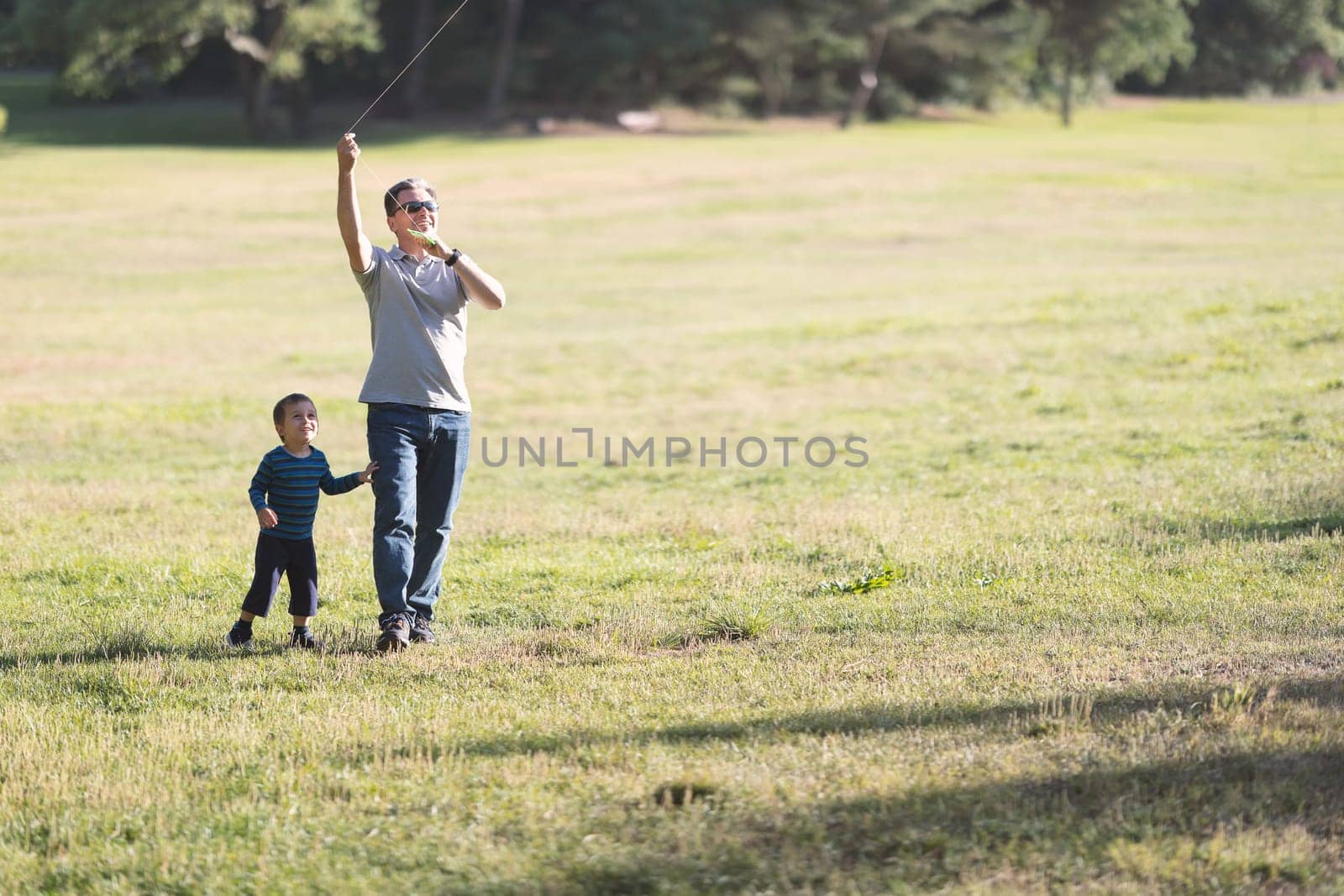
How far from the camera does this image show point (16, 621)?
7621 millimetres

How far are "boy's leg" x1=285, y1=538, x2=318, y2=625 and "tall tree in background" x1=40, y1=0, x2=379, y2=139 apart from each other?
49.0m

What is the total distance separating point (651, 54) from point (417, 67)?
10.7m

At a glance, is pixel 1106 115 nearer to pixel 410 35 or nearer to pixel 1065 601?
pixel 410 35

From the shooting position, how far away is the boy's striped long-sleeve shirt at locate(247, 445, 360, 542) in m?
6.80

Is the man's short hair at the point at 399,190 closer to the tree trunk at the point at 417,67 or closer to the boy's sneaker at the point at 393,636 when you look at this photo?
the boy's sneaker at the point at 393,636

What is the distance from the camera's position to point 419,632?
697cm

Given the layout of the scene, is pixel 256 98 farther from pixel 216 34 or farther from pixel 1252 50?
pixel 1252 50

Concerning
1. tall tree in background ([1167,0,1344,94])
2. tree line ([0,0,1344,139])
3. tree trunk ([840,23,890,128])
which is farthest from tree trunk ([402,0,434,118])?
tall tree in background ([1167,0,1344,94])

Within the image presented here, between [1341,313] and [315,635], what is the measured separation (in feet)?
53.0

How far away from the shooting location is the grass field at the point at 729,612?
4.39 metres

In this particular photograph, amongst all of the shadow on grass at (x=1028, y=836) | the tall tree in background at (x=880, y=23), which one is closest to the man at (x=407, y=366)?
the shadow on grass at (x=1028, y=836)

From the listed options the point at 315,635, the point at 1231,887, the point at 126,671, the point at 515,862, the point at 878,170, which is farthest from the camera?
the point at 878,170

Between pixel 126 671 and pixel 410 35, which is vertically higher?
pixel 410 35

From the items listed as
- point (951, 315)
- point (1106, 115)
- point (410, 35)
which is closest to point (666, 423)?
point (951, 315)
